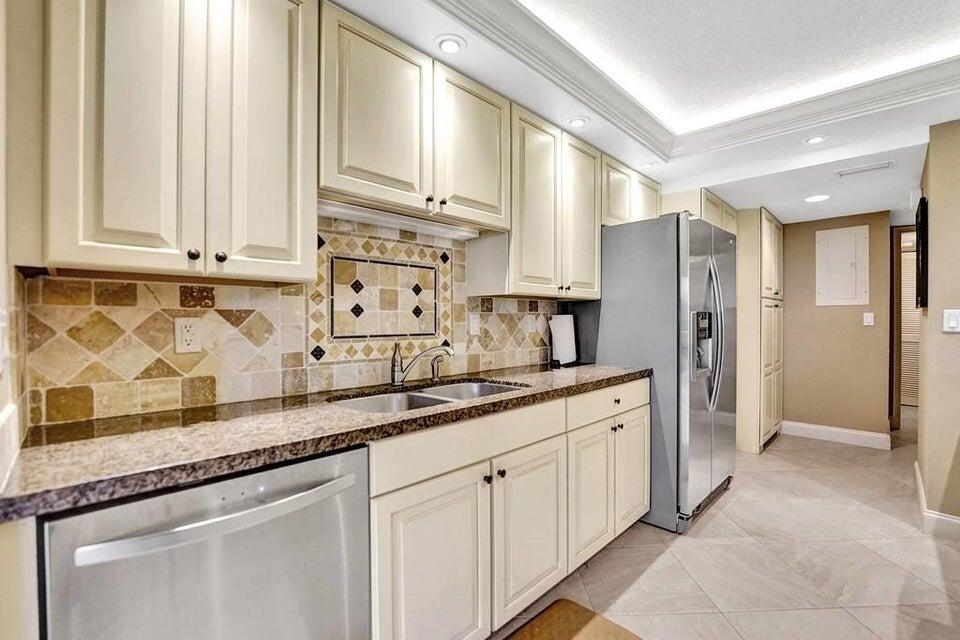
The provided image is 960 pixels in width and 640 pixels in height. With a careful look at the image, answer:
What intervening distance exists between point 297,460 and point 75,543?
418 mm

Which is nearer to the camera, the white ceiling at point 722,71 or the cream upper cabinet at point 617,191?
the white ceiling at point 722,71

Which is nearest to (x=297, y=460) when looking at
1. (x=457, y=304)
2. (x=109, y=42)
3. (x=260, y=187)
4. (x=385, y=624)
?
(x=385, y=624)

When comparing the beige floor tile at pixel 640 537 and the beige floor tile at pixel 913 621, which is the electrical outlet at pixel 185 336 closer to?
the beige floor tile at pixel 640 537

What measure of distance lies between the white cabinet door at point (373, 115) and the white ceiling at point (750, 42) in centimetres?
64

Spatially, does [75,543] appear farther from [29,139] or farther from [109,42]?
[109,42]

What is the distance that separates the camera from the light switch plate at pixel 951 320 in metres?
2.50

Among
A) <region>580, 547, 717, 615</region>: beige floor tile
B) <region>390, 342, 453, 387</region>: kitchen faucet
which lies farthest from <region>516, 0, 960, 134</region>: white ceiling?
<region>580, 547, 717, 615</region>: beige floor tile

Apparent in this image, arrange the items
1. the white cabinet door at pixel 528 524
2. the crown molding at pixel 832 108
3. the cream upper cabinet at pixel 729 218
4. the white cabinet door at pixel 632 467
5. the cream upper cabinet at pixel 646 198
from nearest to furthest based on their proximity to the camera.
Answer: the white cabinet door at pixel 528 524 < the crown molding at pixel 832 108 < the white cabinet door at pixel 632 467 < the cream upper cabinet at pixel 646 198 < the cream upper cabinet at pixel 729 218

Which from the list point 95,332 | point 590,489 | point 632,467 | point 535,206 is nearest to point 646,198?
point 535,206

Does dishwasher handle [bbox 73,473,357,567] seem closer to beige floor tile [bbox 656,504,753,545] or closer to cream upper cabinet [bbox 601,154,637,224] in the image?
beige floor tile [bbox 656,504,753,545]

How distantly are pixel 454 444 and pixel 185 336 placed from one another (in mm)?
954

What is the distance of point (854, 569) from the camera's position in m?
2.24

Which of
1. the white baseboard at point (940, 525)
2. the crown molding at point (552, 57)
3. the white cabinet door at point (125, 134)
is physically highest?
the crown molding at point (552, 57)

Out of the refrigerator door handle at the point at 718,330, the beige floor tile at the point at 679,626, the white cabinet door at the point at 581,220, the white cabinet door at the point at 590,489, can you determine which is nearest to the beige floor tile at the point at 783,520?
the refrigerator door handle at the point at 718,330
